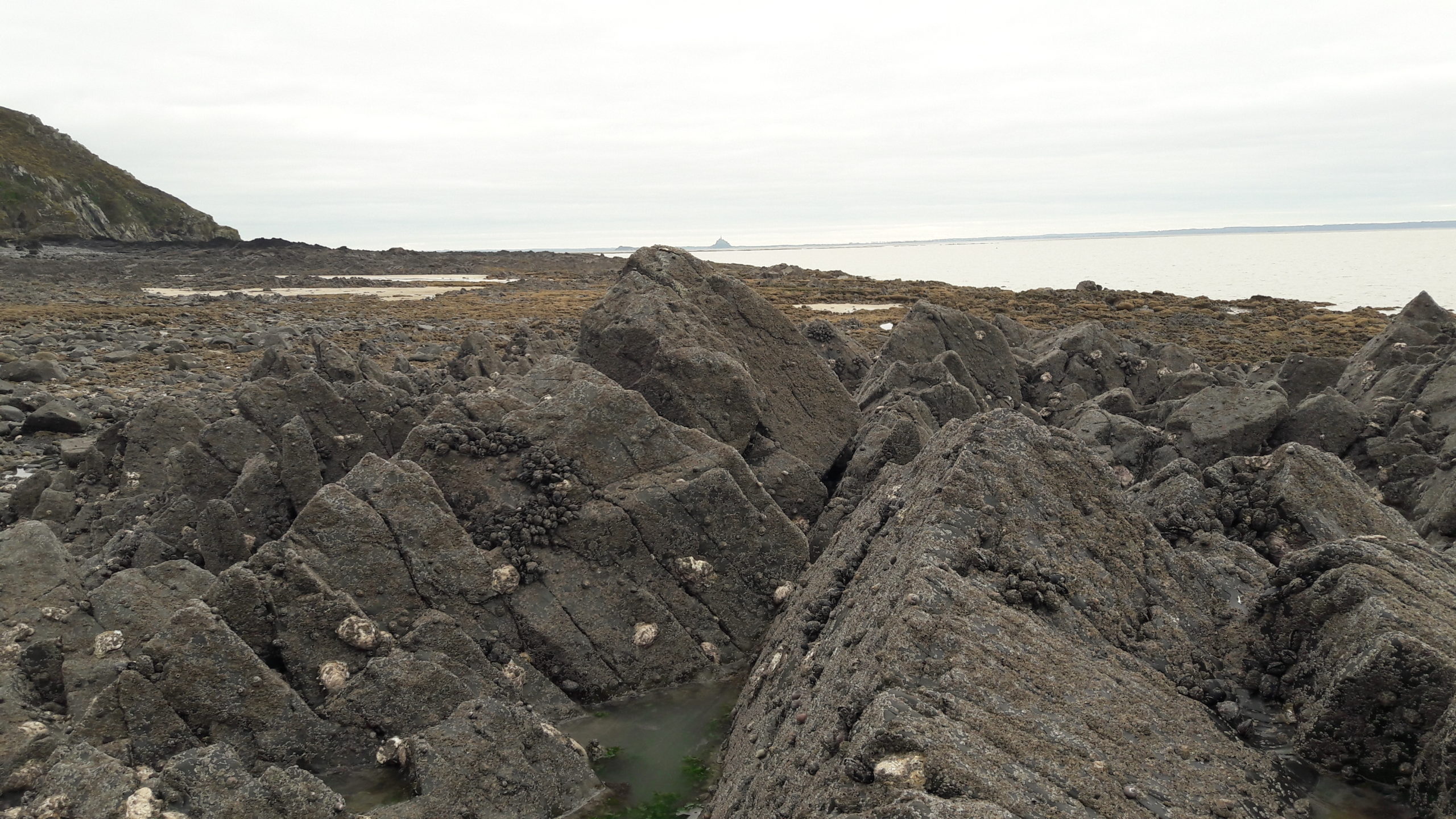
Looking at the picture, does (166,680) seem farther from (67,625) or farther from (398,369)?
(398,369)

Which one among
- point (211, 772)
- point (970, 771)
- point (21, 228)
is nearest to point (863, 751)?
point (970, 771)

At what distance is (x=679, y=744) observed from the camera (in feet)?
33.3

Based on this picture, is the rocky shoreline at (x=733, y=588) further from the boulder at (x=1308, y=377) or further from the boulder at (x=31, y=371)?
the boulder at (x=31, y=371)

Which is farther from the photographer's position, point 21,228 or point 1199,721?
point 21,228

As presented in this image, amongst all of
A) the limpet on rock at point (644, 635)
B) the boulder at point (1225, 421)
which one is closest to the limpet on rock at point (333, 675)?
the limpet on rock at point (644, 635)

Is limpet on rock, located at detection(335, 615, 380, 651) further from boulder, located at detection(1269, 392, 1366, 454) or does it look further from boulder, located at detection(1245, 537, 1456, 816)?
boulder, located at detection(1269, 392, 1366, 454)

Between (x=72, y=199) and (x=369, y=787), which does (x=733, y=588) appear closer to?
(x=369, y=787)

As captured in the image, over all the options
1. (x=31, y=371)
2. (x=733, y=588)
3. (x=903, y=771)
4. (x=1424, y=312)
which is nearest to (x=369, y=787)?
(x=733, y=588)

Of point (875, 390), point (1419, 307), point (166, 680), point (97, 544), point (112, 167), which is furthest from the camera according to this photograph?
point (112, 167)

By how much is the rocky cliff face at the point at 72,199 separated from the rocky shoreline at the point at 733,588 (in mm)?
138010

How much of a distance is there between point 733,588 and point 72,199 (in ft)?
557

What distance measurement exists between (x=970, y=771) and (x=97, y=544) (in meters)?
15.0

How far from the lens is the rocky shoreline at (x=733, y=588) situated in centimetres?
670

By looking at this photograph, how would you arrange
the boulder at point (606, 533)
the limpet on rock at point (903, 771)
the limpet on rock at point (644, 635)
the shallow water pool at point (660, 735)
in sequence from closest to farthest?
the limpet on rock at point (903, 771) → the shallow water pool at point (660, 735) → the boulder at point (606, 533) → the limpet on rock at point (644, 635)
